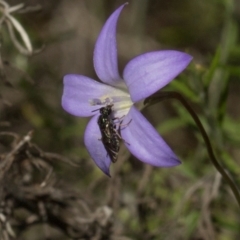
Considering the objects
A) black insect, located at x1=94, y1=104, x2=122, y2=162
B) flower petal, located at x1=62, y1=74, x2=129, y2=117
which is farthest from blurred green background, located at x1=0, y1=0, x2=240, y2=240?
black insect, located at x1=94, y1=104, x2=122, y2=162

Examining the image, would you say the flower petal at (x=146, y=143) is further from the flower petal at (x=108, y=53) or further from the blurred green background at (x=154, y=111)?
the blurred green background at (x=154, y=111)

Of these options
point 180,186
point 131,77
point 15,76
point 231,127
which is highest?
point 131,77

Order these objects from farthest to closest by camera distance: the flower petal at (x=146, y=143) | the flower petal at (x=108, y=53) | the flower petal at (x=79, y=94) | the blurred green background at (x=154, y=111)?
the blurred green background at (x=154, y=111) → the flower petal at (x=79, y=94) → the flower petal at (x=108, y=53) → the flower petal at (x=146, y=143)

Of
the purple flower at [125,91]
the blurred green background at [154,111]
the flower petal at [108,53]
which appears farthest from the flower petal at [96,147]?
the blurred green background at [154,111]

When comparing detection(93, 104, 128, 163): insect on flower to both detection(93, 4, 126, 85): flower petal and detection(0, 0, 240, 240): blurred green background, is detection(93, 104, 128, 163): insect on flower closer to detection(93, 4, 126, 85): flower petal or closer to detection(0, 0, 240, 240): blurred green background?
detection(93, 4, 126, 85): flower petal

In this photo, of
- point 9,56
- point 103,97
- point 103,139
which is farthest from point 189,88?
point 9,56

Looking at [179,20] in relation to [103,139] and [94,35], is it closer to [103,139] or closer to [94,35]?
[94,35]
